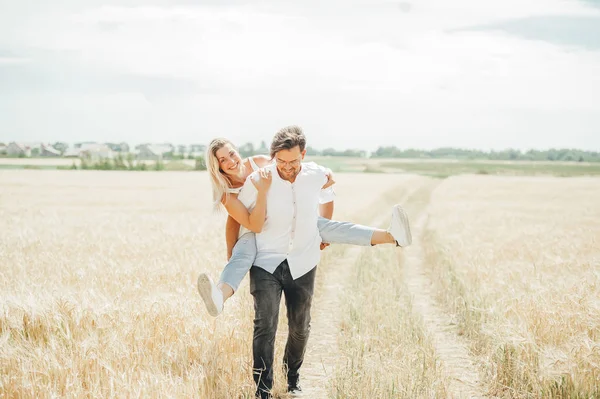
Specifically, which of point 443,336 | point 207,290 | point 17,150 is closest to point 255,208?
point 207,290

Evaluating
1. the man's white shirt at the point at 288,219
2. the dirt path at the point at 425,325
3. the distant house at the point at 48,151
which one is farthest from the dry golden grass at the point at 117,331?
the distant house at the point at 48,151

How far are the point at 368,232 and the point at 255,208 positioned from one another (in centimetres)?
98

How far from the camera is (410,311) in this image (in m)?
7.43

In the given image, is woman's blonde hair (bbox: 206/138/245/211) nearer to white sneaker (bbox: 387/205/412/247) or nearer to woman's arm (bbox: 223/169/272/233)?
woman's arm (bbox: 223/169/272/233)

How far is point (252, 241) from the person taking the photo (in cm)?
481

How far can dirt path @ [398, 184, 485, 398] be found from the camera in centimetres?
550

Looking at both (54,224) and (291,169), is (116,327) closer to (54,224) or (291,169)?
(291,169)

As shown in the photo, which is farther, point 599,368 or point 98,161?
point 98,161

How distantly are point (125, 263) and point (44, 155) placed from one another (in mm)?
96864

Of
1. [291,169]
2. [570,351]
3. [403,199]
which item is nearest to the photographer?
[291,169]

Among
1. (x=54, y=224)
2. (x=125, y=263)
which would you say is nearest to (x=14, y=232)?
(x=54, y=224)

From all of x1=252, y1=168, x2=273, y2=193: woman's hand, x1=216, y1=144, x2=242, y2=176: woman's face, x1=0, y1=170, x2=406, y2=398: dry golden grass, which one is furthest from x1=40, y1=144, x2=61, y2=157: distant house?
Result: x1=252, y1=168, x2=273, y2=193: woman's hand

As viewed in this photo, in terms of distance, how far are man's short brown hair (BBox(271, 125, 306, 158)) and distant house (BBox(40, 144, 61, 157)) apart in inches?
3950

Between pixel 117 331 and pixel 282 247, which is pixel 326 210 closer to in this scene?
pixel 282 247
